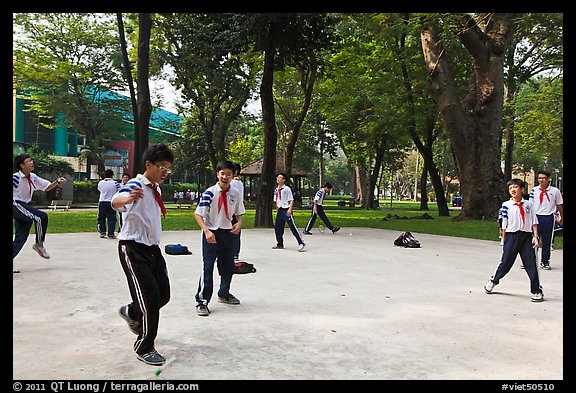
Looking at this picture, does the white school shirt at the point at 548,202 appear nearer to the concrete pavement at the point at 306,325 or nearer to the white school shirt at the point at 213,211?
the concrete pavement at the point at 306,325

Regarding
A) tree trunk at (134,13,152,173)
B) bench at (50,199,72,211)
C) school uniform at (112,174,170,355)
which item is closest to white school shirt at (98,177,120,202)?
tree trunk at (134,13,152,173)

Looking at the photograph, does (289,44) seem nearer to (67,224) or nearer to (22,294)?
(67,224)

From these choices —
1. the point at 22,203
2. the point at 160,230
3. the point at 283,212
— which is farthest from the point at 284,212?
the point at 160,230

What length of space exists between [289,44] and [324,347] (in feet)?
51.1

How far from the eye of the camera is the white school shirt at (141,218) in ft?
15.3

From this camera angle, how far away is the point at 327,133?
4866 cm

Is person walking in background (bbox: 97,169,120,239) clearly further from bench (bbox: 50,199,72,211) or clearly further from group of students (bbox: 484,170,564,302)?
bench (bbox: 50,199,72,211)

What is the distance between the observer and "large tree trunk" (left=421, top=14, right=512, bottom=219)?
74.4ft

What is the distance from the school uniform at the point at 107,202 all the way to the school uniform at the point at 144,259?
34.4 feet

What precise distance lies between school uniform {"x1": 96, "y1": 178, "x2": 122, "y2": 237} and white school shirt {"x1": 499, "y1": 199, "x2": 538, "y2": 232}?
10.7 meters

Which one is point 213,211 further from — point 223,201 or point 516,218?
point 516,218

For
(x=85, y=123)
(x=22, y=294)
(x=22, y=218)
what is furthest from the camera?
(x=85, y=123)

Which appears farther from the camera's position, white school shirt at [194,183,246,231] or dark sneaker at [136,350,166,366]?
white school shirt at [194,183,246,231]
